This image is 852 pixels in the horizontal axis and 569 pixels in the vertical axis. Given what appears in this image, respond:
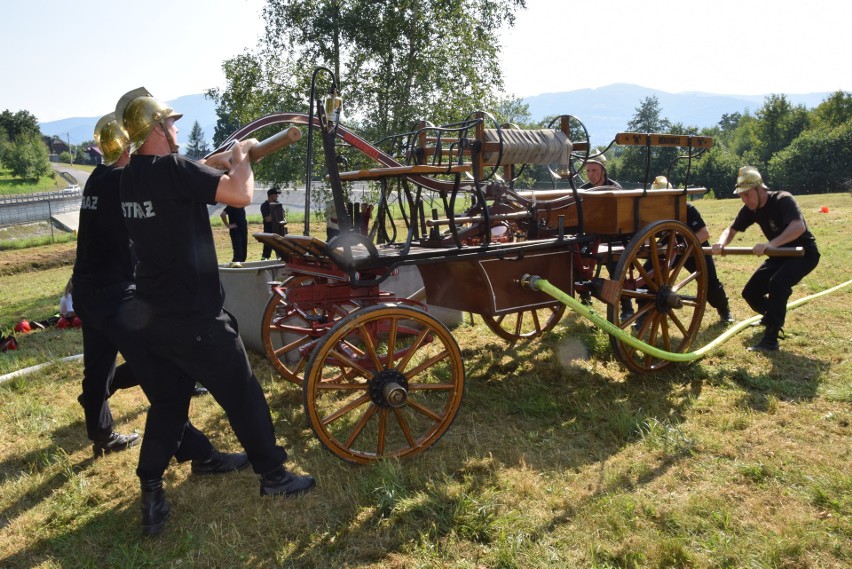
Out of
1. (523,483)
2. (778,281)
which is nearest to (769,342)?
(778,281)

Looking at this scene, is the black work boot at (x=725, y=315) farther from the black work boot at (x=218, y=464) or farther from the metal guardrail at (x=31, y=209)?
the metal guardrail at (x=31, y=209)

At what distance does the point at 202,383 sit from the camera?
290cm

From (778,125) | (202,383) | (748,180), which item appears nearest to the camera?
(202,383)

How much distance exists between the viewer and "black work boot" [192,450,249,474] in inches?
141

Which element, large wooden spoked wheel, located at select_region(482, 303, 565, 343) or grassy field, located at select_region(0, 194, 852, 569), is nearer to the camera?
grassy field, located at select_region(0, 194, 852, 569)

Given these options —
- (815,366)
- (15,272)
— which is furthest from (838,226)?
(15,272)

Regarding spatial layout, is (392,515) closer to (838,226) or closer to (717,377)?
(717,377)

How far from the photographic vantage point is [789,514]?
2.91 metres

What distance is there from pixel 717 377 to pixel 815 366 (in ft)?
2.82

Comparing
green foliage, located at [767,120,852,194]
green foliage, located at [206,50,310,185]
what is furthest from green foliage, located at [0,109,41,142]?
green foliage, located at [767,120,852,194]

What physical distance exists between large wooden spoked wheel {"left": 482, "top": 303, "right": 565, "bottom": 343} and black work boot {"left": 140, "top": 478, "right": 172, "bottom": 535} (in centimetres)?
303

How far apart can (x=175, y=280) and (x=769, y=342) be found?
190 inches

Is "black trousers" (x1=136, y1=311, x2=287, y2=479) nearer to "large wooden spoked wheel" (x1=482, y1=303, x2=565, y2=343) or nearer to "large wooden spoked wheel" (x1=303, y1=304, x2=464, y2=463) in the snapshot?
"large wooden spoked wheel" (x1=303, y1=304, x2=464, y2=463)

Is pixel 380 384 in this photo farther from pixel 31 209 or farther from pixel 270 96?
pixel 31 209
